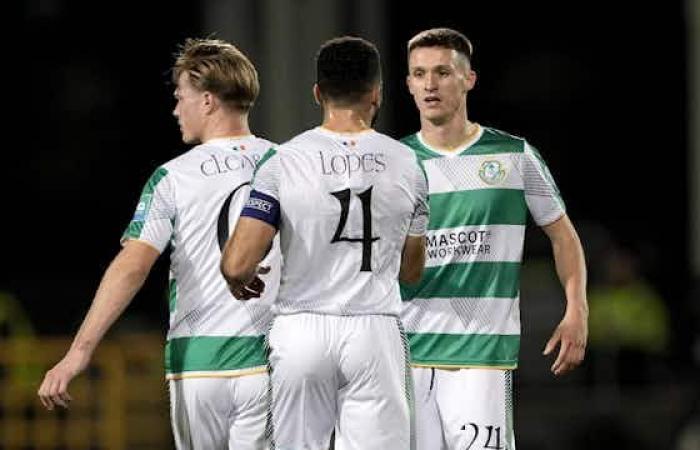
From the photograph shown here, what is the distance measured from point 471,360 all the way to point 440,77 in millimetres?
1178

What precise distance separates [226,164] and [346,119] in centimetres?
67

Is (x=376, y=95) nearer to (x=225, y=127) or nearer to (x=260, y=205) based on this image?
(x=260, y=205)

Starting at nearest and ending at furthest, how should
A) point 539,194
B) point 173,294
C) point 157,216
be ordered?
1. point 157,216
2. point 173,294
3. point 539,194

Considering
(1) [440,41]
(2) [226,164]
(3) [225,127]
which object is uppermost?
(1) [440,41]

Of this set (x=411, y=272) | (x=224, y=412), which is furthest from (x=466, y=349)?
(x=224, y=412)

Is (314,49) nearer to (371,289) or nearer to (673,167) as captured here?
(371,289)

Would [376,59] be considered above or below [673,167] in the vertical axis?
above

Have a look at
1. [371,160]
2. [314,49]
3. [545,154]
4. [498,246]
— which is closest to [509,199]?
[498,246]

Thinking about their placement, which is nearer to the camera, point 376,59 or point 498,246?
point 376,59

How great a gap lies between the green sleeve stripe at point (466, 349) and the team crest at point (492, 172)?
0.64m

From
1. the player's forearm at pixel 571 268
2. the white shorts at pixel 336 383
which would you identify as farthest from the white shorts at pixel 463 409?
the white shorts at pixel 336 383

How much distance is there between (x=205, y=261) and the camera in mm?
7000

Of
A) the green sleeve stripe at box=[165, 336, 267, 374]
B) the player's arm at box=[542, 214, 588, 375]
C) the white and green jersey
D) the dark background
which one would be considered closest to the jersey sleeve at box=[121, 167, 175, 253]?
the white and green jersey

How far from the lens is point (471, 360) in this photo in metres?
7.55
